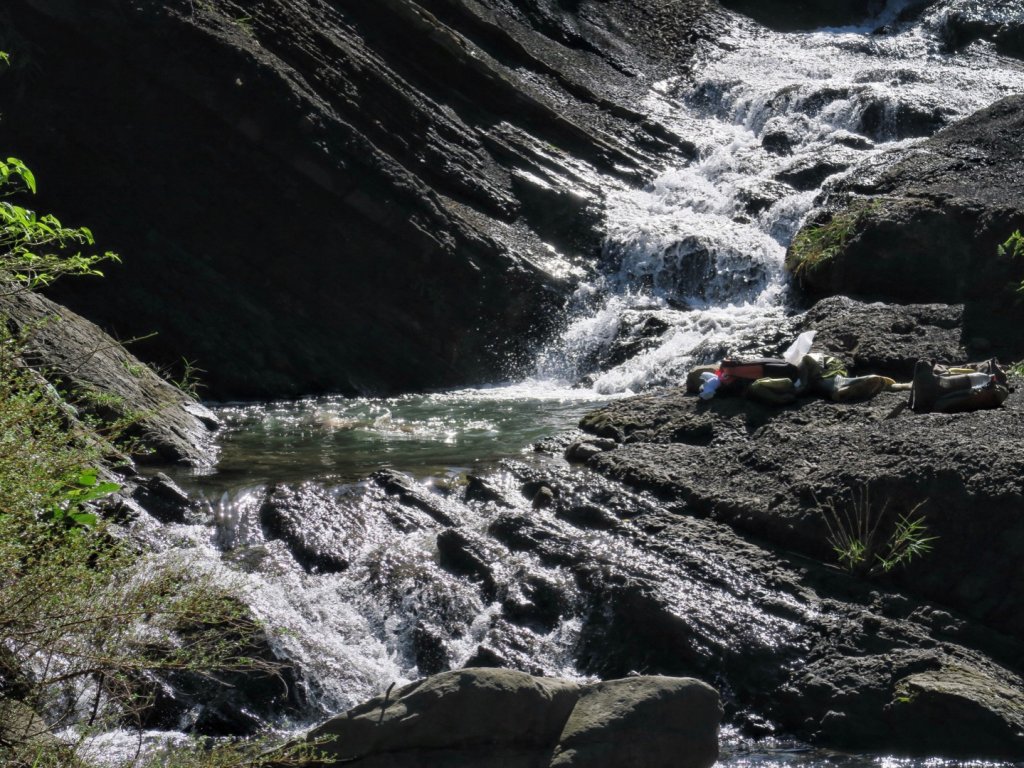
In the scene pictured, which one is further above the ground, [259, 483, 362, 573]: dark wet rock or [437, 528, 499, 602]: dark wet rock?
[437, 528, 499, 602]: dark wet rock

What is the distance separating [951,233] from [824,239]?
1.80 m

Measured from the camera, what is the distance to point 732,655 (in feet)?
22.8

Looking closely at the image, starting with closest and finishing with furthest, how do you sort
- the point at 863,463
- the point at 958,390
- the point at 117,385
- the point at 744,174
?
the point at 863,463, the point at 958,390, the point at 117,385, the point at 744,174

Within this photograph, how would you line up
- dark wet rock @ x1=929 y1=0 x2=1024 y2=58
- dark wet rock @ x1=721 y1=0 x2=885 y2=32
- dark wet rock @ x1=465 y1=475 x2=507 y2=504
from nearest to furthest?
dark wet rock @ x1=465 y1=475 x2=507 y2=504, dark wet rock @ x1=929 y1=0 x2=1024 y2=58, dark wet rock @ x1=721 y1=0 x2=885 y2=32

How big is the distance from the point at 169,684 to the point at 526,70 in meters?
16.8

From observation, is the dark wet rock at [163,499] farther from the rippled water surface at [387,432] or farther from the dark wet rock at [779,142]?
the dark wet rock at [779,142]

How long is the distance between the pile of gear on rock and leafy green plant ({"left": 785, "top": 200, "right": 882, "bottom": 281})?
3431 millimetres

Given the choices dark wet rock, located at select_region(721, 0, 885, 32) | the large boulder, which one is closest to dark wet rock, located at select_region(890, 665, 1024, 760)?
the large boulder

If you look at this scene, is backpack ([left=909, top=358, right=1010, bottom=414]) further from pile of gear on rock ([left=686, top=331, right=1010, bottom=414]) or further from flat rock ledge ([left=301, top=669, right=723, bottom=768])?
flat rock ledge ([left=301, top=669, right=723, bottom=768])

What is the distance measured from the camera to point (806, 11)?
91.0 ft

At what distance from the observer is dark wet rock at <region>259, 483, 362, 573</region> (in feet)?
27.6

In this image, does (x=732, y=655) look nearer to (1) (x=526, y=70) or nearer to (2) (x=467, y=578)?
(2) (x=467, y=578)

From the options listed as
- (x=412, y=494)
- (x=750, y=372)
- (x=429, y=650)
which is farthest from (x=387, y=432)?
(x=429, y=650)

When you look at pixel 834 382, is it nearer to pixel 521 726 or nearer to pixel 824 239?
pixel 824 239
